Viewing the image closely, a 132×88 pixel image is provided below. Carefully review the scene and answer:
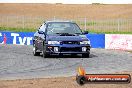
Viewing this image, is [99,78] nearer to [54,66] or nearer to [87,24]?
[54,66]

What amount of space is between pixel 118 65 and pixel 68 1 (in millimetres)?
47764

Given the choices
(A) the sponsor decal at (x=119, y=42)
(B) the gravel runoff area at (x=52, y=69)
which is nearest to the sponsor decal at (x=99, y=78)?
(B) the gravel runoff area at (x=52, y=69)

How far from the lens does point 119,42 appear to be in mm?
29469

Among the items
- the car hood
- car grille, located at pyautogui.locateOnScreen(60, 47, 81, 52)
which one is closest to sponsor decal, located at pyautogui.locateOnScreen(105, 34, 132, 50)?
the car hood

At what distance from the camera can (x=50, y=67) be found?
18.6 meters

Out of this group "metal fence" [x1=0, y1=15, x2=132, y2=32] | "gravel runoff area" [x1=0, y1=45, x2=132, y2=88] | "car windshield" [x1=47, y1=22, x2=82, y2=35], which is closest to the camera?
"gravel runoff area" [x1=0, y1=45, x2=132, y2=88]

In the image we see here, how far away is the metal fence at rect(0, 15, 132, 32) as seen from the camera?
4333 cm

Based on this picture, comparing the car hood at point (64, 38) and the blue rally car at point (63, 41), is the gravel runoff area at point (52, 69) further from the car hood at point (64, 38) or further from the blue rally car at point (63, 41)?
the car hood at point (64, 38)

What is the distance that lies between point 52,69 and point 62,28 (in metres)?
5.33

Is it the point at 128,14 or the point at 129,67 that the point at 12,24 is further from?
the point at 129,67

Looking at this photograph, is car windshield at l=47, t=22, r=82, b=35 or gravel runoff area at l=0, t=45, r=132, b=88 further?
car windshield at l=47, t=22, r=82, b=35

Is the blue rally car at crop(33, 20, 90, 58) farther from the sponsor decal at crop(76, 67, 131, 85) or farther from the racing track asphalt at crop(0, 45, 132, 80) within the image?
the sponsor decal at crop(76, 67, 131, 85)

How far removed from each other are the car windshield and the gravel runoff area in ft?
3.22

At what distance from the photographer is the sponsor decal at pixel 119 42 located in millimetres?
28969
